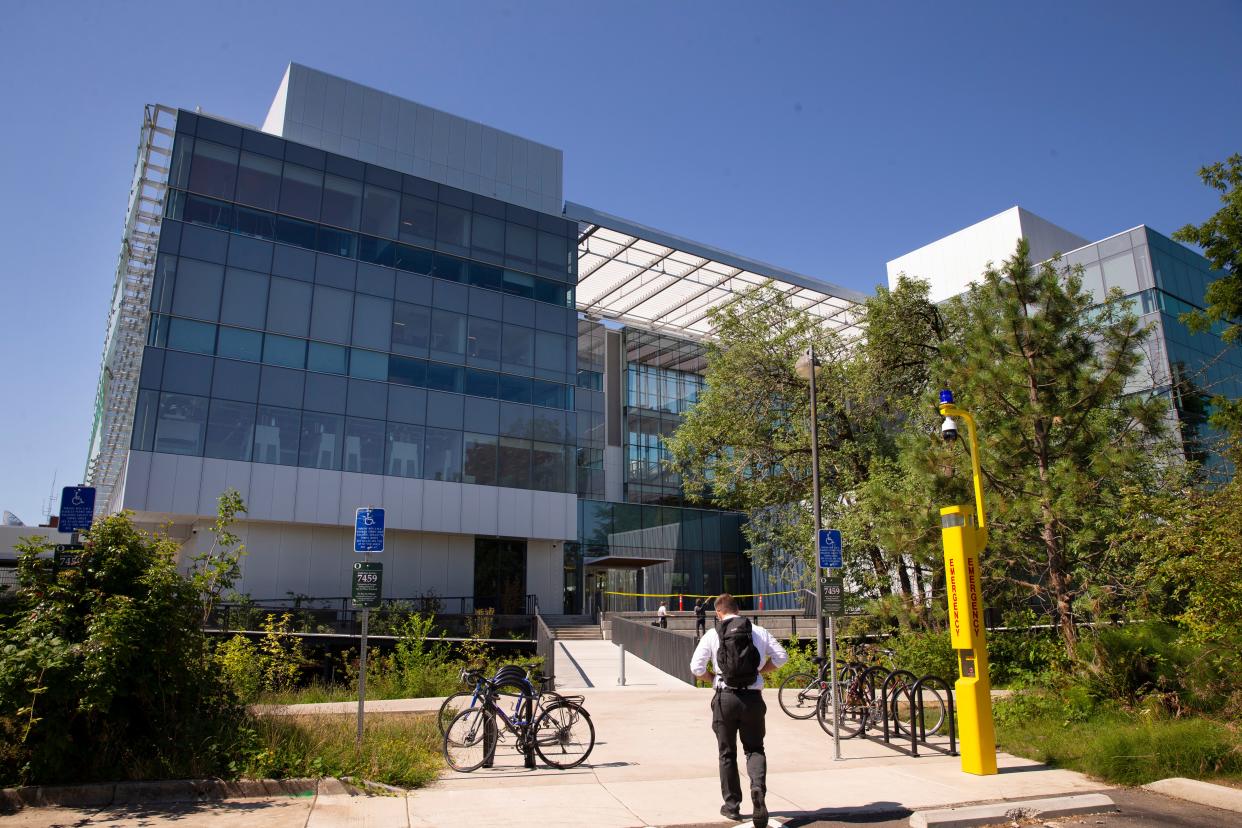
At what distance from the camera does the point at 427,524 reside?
103ft

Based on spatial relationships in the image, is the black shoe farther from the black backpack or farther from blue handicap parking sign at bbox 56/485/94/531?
blue handicap parking sign at bbox 56/485/94/531

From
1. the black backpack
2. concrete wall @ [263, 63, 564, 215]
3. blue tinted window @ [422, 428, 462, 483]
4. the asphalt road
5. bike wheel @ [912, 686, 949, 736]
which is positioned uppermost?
concrete wall @ [263, 63, 564, 215]

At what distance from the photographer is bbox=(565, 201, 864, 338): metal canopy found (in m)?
36.5

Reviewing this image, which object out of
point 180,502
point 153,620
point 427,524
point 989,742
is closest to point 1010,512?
point 989,742

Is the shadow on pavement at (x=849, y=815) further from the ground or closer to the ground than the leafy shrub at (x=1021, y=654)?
closer to the ground

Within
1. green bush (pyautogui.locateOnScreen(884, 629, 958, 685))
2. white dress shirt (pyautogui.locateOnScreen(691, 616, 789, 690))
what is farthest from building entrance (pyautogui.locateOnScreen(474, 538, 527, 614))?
white dress shirt (pyautogui.locateOnScreen(691, 616, 789, 690))

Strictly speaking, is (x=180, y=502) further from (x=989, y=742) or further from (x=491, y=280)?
(x=989, y=742)

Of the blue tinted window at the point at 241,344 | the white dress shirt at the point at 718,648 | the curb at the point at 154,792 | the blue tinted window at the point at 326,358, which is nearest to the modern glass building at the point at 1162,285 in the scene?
the blue tinted window at the point at 326,358

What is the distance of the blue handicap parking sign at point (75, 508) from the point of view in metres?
10.8

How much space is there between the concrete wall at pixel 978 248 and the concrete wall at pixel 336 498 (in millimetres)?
25938

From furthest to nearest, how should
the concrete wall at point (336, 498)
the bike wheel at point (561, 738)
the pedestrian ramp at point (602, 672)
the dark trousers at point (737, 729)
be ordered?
the concrete wall at point (336, 498), the pedestrian ramp at point (602, 672), the bike wheel at point (561, 738), the dark trousers at point (737, 729)

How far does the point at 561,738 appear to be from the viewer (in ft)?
32.3

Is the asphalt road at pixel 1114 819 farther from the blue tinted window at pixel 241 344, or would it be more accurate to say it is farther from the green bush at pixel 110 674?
the blue tinted window at pixel 241 344

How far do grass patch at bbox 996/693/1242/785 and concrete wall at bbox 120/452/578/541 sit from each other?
23711mm
